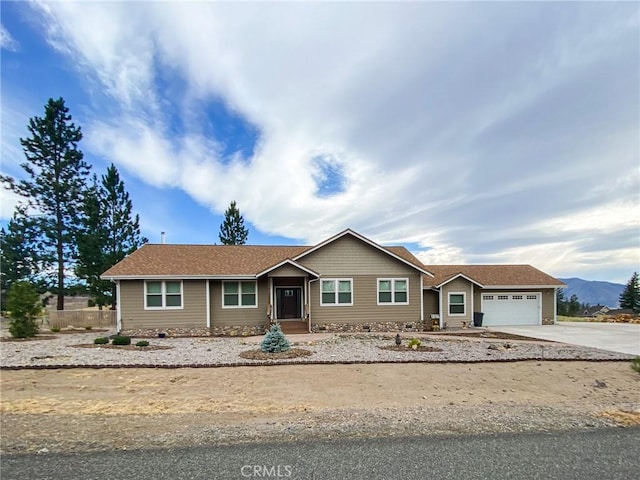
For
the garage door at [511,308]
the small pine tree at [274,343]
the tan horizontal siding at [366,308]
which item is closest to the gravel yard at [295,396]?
the small pine tree at [274,343]

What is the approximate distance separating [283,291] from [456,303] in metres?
9.80

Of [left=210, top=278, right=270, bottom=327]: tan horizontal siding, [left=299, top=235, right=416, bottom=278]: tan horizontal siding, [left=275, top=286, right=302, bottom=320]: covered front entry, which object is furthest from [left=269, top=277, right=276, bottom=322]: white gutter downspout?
[left=299, top=235, right=416, bottom=278]: tan horizontal siding

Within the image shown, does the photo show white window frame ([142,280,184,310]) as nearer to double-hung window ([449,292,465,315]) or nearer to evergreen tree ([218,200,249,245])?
double-hung window ([449,292,465,315])

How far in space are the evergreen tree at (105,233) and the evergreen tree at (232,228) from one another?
34.4 feet

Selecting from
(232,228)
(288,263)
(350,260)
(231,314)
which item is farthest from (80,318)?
(232,228)

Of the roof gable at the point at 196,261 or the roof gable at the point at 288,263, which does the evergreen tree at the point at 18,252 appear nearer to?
the roof gable at the point at 196,261

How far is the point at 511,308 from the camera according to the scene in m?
23.9

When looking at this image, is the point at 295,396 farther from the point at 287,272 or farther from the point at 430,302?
the point at 430,302

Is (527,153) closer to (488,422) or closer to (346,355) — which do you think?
(346,355)

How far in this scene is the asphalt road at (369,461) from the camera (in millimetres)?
3725

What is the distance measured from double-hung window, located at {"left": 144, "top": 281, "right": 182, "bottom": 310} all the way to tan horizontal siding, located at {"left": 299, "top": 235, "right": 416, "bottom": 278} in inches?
238

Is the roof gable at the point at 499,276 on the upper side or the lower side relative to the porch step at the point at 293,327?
upper

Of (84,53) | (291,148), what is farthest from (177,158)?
(84,53)

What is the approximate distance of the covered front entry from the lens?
21172 mm
